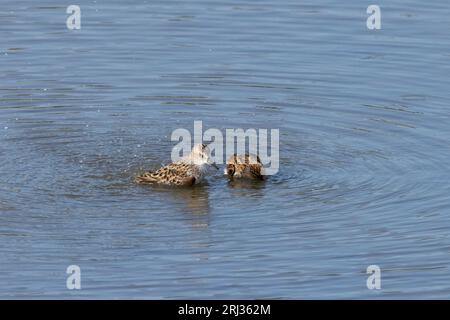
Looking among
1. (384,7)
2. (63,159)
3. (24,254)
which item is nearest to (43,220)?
(24,254)

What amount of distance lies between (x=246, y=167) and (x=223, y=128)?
1767mm

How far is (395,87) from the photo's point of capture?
1867cm

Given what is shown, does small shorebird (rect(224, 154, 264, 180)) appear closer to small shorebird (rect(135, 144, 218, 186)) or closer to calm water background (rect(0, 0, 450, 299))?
calm water background (rect(0, 0, 450, 299))

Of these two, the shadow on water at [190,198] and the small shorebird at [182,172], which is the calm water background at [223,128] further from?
the small shorebird at [182,172]

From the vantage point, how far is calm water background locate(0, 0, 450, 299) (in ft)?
41.6

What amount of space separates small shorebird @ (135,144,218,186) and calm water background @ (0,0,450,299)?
14cm

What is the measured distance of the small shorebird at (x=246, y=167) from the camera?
1545 cm

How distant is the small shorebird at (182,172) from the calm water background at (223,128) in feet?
0.47

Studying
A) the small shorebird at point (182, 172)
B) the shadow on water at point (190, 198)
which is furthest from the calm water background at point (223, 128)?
the small shorebird at point (182, 172)

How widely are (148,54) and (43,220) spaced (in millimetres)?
6400

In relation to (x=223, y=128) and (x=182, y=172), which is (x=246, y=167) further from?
(x=223, y=128)

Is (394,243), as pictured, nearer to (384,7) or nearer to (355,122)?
(355,122)

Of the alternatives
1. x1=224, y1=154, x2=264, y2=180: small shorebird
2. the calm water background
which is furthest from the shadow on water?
x1=224, y1=154, x2=264, y2=180: small shorebird

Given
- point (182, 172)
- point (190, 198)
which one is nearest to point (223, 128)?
point (182, 172)
